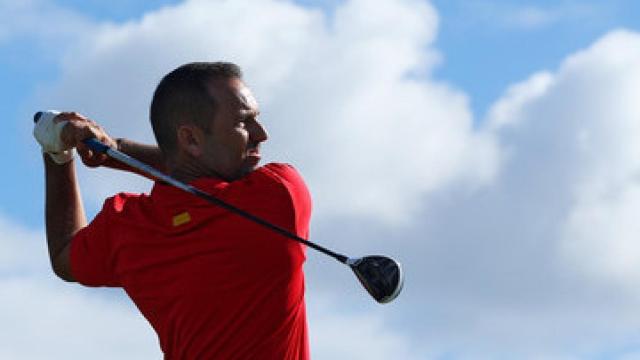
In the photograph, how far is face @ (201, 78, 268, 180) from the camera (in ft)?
23.1

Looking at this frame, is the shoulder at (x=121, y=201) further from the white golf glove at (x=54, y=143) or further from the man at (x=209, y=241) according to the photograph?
the white golf glove at (x=54, y=143)

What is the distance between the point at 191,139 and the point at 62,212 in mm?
1191

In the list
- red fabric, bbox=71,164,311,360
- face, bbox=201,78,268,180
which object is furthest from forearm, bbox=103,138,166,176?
face, bbox=201,78,268,180

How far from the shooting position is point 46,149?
7.79 metres

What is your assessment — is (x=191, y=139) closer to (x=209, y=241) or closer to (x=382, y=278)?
(x=209, y=241)

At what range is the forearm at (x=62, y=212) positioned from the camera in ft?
24.8

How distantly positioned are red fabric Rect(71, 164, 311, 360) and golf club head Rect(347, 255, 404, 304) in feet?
1.34

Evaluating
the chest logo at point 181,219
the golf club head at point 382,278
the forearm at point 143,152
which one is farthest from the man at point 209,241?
the forearm at point 143,152

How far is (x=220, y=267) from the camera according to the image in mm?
6832

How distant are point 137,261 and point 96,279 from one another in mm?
398

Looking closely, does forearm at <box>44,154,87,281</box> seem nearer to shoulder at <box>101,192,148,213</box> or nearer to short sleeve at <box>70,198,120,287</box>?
short sleeve at <box>70,198,120,287</box>

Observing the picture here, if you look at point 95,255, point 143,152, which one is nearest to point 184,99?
point 95,255

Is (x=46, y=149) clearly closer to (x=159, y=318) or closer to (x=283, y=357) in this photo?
(x=159, y=318)

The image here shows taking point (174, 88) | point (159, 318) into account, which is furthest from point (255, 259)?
point (174, 88)
